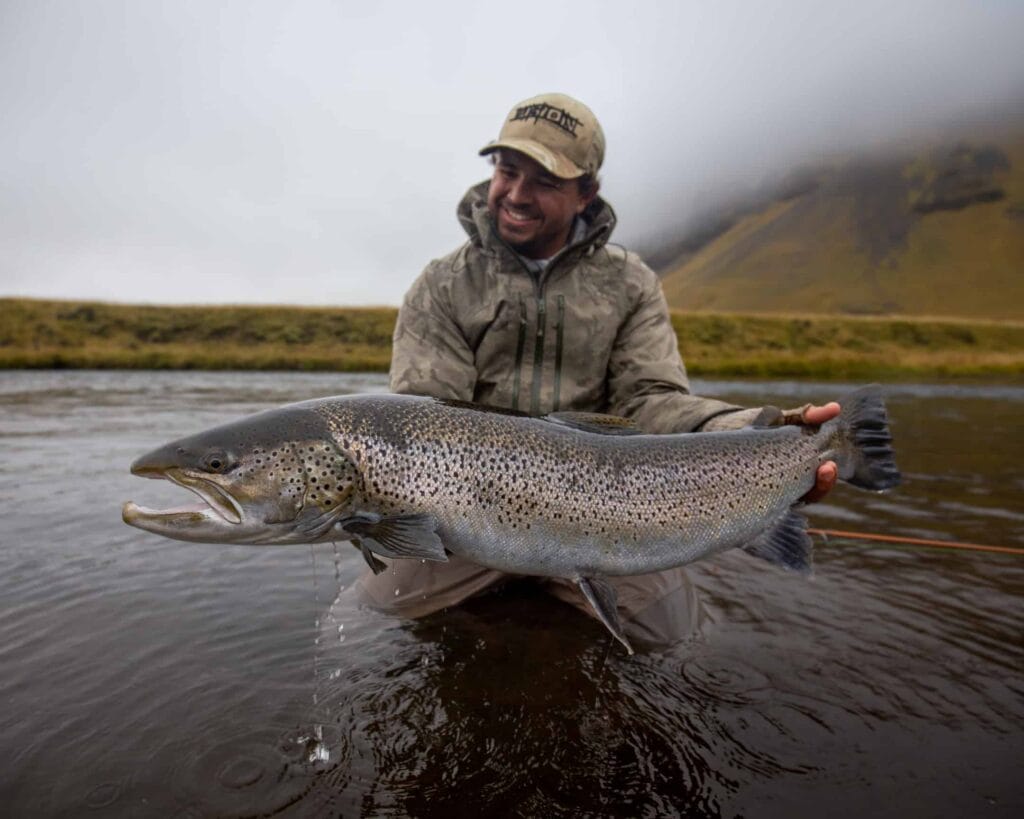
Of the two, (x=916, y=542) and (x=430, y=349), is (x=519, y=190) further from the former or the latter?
(x=916, y=542)

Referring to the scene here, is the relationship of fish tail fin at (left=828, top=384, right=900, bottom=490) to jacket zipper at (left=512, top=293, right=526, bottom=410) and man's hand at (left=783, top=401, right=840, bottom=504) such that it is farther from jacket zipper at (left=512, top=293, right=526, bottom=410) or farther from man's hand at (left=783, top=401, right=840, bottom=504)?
jacket zipper at (left=512, top=293, right=526, bottom=410)

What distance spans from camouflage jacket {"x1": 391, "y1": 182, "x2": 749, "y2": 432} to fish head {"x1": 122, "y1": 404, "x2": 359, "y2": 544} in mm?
1280

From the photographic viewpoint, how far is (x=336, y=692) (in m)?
3.06

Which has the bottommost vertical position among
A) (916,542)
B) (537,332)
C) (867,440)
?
(916,542)

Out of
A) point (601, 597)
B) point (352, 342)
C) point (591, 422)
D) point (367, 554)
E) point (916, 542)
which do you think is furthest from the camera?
point (352, 342)

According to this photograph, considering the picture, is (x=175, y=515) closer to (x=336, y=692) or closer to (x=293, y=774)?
(x=293, y=774)

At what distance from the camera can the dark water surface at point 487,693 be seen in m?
2.43

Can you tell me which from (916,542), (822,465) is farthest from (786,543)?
(916,542)

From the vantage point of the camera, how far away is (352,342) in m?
Result: 31.2

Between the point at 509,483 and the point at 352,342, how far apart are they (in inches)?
1169

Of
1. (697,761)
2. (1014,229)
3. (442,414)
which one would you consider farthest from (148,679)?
(1014,229)

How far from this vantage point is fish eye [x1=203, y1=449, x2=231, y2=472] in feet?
7.73

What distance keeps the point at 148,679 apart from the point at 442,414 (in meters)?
1.88

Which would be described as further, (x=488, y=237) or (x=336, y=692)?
(x=488, y=237)
